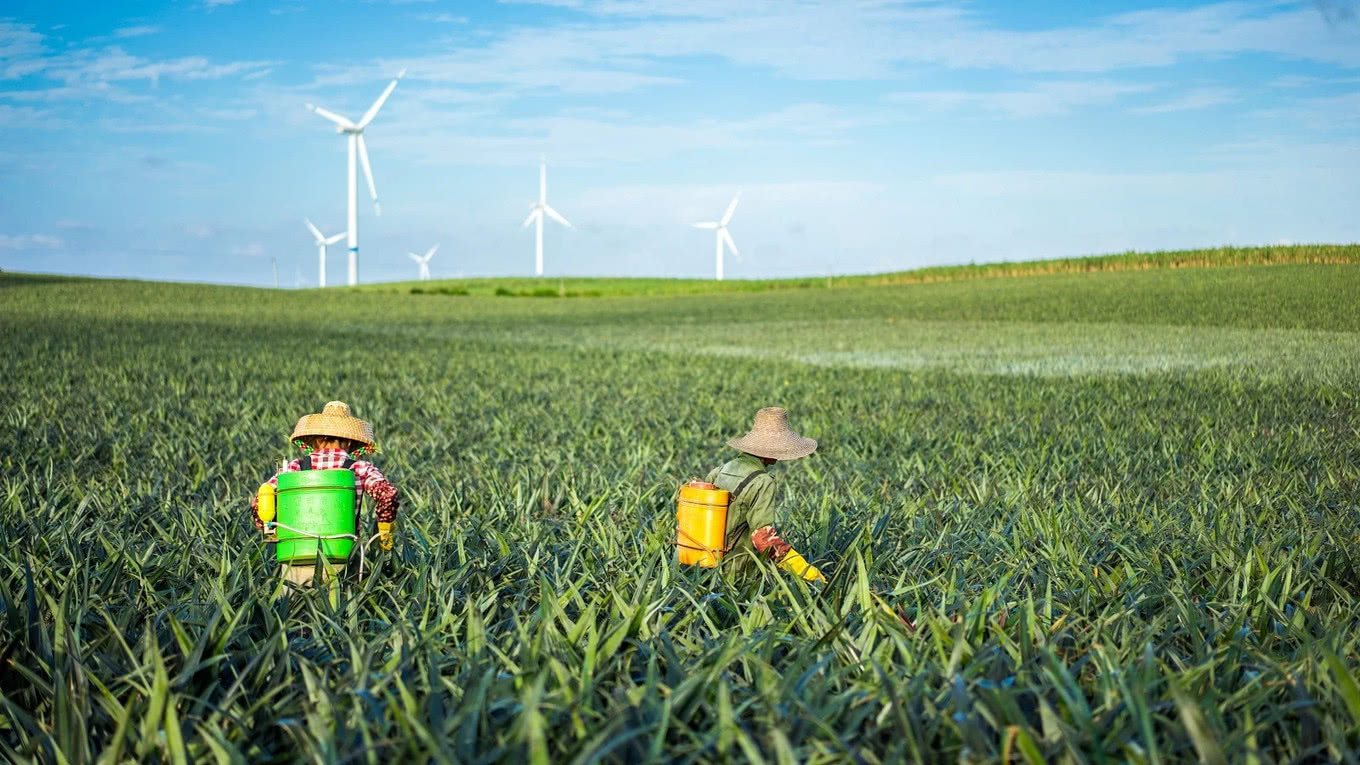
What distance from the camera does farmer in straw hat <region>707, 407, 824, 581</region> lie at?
4.75 m

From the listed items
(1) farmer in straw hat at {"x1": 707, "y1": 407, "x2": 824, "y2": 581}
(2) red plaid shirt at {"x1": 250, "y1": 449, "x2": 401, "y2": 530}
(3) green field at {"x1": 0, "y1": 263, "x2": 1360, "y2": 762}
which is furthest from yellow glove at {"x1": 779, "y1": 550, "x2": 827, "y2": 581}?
(2) red plaid shirt at {"x1": 250, "y1": 449, "x2": 401, "y2": 530}

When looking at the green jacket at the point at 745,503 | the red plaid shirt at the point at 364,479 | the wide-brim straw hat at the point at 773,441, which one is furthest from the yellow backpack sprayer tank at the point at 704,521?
the red plaid shirt at the point at 364,479

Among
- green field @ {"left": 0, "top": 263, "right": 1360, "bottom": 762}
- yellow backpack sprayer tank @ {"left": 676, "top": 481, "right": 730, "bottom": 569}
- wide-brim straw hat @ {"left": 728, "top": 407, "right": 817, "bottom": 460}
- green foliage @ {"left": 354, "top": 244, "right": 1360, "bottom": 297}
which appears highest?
green foliage @ {"left": 354, "top": 244, "right": 1360, "bottom": 297}

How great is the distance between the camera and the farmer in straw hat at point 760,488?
475 centimetres

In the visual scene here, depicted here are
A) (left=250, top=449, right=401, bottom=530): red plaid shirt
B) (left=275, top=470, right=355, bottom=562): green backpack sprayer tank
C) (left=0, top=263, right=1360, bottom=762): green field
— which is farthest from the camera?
(left=250, top=449, right=401, bottom=530): red plaid shirt

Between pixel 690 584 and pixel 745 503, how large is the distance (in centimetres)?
42

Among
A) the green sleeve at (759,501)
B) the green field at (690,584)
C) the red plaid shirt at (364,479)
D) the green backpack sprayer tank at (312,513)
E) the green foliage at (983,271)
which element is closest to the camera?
the green field at (690,584)

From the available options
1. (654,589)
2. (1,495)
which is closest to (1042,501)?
(654,589)

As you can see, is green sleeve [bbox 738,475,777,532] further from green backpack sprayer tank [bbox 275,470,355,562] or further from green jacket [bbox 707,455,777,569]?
green backpack sprayer tank [bbox 275,470,355,562]

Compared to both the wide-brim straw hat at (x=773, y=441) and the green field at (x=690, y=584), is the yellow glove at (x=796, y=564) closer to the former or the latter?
the green field at (x=690, y=584)

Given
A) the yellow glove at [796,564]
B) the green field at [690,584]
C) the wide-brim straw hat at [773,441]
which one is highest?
the wide-brim straw hat at [773,441]

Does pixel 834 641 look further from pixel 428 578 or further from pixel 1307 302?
pixel 1307 302

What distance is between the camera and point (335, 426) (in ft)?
16.0

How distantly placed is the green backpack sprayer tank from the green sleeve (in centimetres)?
166
